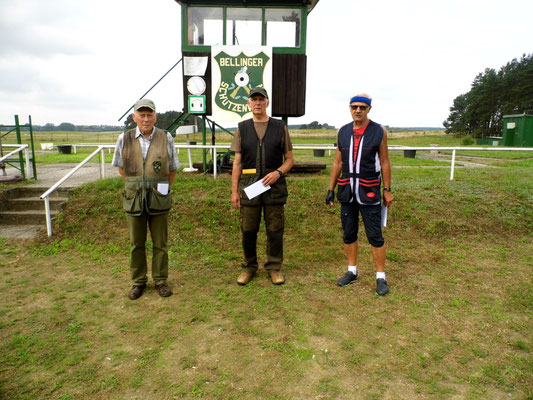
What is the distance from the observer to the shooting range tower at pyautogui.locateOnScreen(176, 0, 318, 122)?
26.9 feet

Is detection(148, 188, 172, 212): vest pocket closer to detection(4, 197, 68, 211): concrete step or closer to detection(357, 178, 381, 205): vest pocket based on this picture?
detection(357, 178, 381, 205): vest pocket

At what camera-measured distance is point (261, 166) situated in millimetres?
4207

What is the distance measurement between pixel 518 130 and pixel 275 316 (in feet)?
100

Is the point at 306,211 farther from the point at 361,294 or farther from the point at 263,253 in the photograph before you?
the point at 361,294

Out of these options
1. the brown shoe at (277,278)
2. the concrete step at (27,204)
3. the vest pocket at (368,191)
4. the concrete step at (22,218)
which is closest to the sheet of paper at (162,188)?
the brown shoe at (277,278)

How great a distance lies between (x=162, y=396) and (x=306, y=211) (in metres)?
4.76

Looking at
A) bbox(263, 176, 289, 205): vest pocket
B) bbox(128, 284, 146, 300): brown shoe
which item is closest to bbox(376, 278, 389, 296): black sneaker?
bbox(263, 176, 289, 205): vest pocket

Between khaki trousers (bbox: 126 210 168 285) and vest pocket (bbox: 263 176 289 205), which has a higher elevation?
vest pocket (bbox: 263 176 289 205)

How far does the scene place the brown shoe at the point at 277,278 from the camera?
4.34m

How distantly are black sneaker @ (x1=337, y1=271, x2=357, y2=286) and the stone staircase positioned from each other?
5.21m

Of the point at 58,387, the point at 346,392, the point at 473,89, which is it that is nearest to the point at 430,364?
the point at 346,392

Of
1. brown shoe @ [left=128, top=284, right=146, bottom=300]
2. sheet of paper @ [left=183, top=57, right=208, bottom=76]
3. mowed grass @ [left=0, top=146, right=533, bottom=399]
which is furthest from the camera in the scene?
sheet of paper @ [left=183, top=57, right=208, bottom=76]

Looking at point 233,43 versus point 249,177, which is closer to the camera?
point 249,177

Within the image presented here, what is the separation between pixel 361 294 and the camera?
4.07 metres
